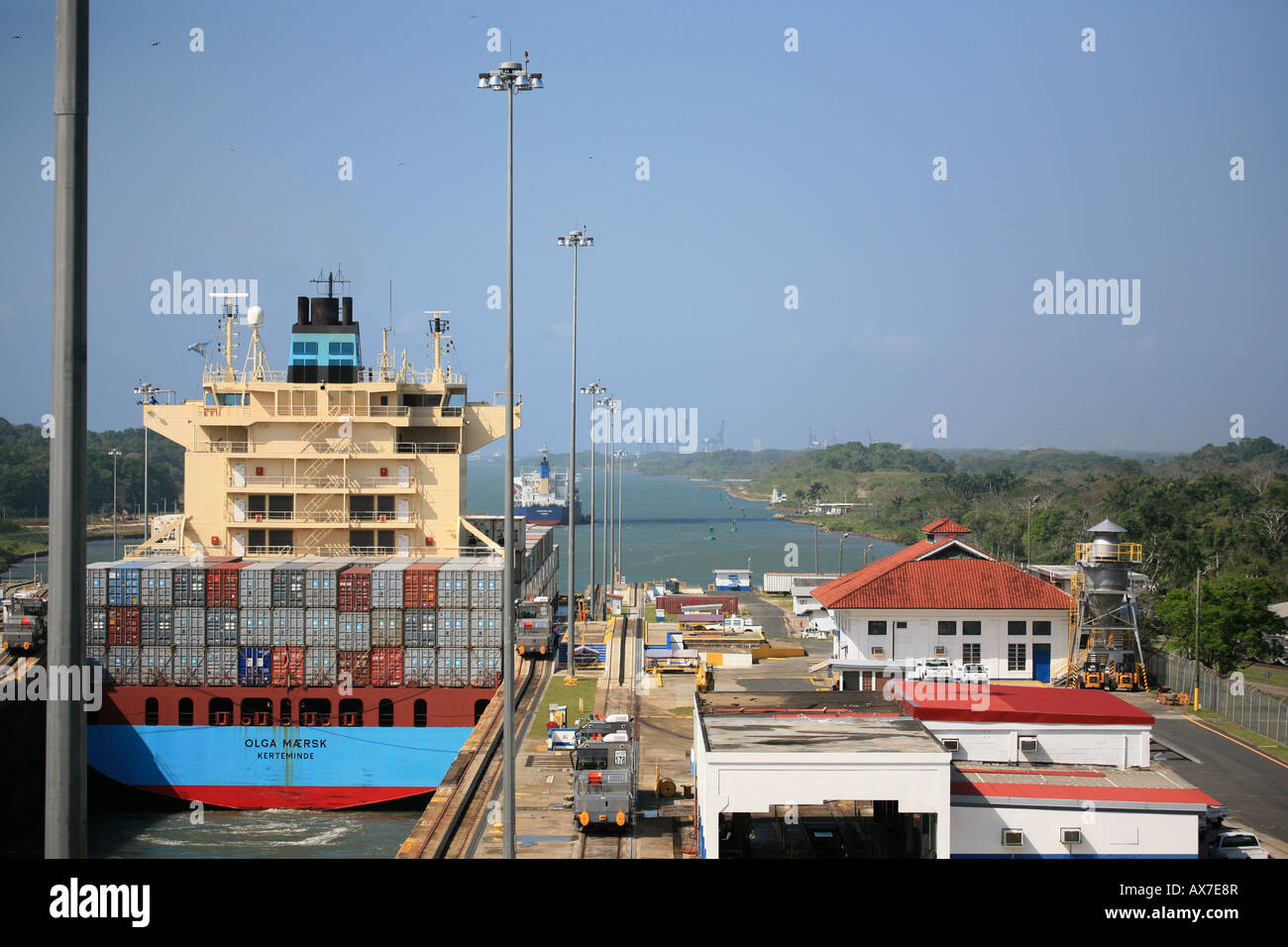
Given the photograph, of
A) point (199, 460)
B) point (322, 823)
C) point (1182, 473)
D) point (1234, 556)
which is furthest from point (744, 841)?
point (1182, 473)

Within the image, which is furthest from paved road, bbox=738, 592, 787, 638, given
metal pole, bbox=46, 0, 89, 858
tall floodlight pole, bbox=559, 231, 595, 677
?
metal pole, bbox=46, 0, 89, 858

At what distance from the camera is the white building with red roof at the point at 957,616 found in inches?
1398

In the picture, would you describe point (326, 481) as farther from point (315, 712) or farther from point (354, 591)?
point (315, 712)

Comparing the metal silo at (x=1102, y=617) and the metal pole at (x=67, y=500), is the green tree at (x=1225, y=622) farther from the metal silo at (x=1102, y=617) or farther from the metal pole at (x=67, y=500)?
the metal pole at (x=67, y=500)

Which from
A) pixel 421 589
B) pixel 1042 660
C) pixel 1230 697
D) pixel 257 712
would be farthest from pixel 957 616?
pixel 257 712

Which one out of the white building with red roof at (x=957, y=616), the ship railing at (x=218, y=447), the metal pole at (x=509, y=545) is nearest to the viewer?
the metal pole at (x=509, y=545)

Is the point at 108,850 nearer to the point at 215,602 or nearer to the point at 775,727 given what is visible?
the point at 215,602

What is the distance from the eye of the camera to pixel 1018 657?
36.5 m

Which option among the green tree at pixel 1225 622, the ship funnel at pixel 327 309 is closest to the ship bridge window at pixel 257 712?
the ship funnel at pixel 327 309

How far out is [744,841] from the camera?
62.2ft

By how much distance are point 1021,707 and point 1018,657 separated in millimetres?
15450

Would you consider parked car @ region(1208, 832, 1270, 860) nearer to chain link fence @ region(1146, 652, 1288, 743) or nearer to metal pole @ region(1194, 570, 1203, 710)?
chain link fence @ region(1146, 652, 1288, 743)

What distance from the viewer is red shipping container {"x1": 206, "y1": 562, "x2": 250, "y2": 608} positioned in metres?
35.3

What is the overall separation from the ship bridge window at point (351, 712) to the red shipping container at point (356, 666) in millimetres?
670
